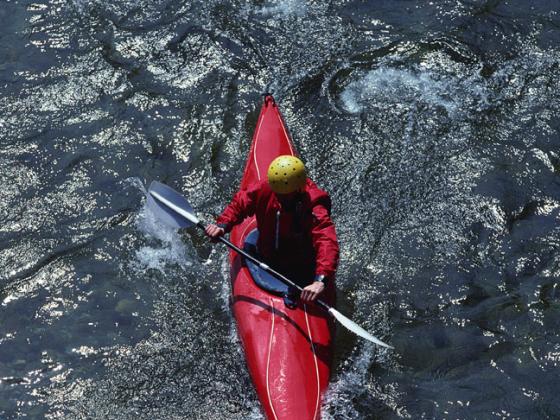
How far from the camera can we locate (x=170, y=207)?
Answer: 6871 mm

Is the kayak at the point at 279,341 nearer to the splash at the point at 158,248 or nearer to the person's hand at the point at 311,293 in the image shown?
the person's hand at the point at 311,293

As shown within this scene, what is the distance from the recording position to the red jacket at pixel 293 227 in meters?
5.78

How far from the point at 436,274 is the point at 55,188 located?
3979 mm

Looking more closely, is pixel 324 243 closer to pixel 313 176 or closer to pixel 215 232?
pixel 215 232

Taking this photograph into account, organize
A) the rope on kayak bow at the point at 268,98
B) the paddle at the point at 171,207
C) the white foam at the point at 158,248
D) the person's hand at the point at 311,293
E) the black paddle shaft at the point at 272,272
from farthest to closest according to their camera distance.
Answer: the rope on kayak bow at the point at 268,98 → the white foam at the point at 158,248 → the paddle at the point at 171,207 → the black paddle shaft at the point at 272,272 → the person's hand at the point at 311,293

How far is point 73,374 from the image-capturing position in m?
Answer: 6.41

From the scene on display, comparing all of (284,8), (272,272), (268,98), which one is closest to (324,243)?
(272,272)

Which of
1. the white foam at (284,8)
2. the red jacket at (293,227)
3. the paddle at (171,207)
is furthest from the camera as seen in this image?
the white foam at (284,8)

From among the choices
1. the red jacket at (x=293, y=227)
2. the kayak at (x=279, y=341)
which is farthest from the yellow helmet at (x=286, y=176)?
the kayak at (x=279, y=341)

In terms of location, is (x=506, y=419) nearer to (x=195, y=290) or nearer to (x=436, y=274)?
(x=436, y=274)

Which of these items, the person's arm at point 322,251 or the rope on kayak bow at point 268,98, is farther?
the rope on kayak bow at point 268,98

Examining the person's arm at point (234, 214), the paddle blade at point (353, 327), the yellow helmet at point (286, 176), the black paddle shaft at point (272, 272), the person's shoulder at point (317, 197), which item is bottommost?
the paddle blade at point (353, 327)

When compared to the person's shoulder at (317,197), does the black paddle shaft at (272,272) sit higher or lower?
lower

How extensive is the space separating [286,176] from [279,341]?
127 cm
